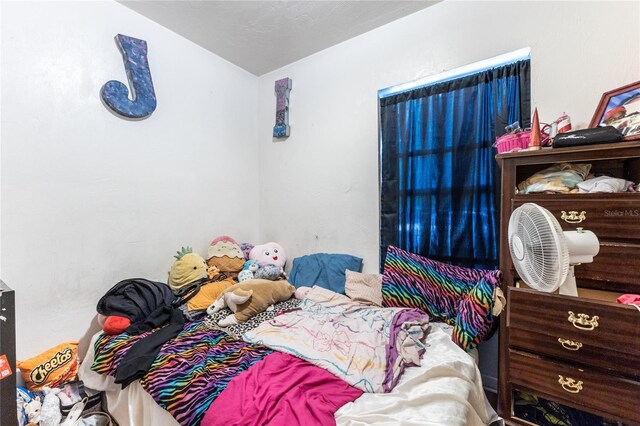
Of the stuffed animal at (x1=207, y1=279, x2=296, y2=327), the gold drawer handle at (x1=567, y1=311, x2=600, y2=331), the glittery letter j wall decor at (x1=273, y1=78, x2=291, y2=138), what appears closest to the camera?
the gold drawer handle at (x1=567, y1=311, x2=600, y2=331)

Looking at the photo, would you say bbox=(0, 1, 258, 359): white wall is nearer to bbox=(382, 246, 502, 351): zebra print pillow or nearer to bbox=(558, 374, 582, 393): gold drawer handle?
bbox=(382, 246, 502, 351): zebra print pillow

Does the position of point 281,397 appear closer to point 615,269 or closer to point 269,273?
point 269,273

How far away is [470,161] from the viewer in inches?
70.4

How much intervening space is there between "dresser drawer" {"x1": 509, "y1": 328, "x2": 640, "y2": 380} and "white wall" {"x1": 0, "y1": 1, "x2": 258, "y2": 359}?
233cm

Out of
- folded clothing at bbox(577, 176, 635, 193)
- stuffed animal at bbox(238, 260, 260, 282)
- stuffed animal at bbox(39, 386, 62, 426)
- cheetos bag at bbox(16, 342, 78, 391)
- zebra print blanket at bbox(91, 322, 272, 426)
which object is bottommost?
stuffed animal at bbox(39, 386, 62, 426)

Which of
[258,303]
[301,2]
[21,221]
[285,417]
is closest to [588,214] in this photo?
[285,417]

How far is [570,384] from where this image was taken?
112cm

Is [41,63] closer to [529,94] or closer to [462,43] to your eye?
[462,43]

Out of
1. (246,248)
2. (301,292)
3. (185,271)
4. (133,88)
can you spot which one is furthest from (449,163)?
(133,88)

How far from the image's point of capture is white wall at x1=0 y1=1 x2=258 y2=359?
1.53 m

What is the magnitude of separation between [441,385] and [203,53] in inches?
116

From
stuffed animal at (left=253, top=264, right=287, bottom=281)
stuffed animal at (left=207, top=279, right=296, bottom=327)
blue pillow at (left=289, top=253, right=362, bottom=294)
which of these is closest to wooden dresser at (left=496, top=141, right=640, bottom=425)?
blue pillow at (left=289, top=253, right=362, bottom=294)

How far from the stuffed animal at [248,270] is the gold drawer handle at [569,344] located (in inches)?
77.6

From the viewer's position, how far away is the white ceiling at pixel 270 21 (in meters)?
1.91
